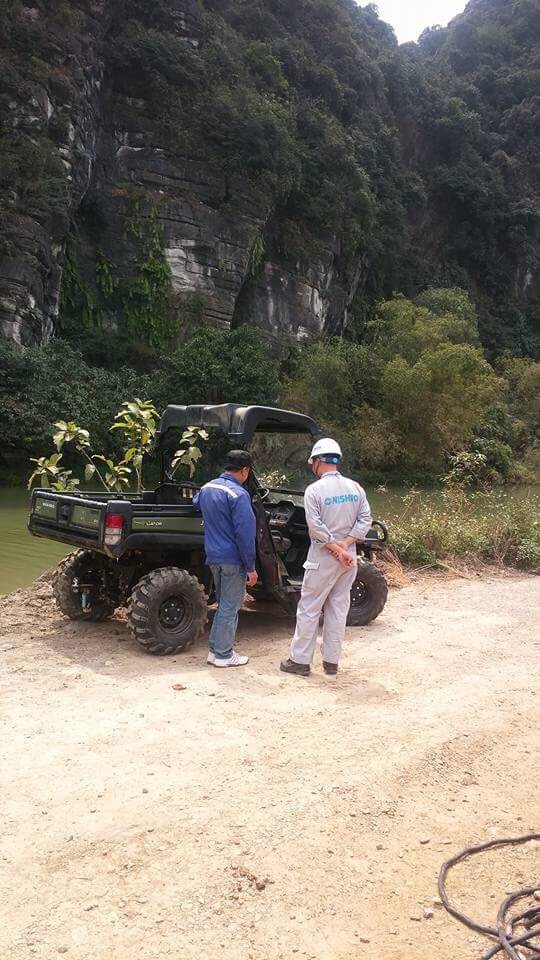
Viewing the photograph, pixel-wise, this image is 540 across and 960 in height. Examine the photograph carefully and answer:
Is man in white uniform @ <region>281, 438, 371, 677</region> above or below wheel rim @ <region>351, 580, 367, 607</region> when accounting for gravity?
above

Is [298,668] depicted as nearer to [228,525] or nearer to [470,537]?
[228,525]

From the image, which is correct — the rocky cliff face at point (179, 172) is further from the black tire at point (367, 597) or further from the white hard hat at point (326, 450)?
the white hard hat at point (326, 450)

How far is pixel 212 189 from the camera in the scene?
3262 cm

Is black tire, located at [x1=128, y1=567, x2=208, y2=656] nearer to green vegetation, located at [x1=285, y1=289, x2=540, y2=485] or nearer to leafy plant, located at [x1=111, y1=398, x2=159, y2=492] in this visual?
leafy plant, located at [x1=111, y1=398, x2=159, y2=492]

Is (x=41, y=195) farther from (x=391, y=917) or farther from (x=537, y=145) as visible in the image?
(x=537, y=145)

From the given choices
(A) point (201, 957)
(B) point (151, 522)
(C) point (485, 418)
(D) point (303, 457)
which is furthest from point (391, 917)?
(C) point (485, 418)

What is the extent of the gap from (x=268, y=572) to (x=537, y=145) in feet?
204

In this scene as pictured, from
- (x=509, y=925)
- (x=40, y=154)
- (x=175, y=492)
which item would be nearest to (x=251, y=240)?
(x=40, y=154)

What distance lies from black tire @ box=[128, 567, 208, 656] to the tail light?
15.3 inches

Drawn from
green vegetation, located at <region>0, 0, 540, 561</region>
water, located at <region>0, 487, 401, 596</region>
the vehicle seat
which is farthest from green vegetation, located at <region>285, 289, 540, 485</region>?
the vehicle seat

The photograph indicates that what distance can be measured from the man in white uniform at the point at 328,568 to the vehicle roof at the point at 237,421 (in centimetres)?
94

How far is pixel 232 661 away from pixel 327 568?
3.24 feet

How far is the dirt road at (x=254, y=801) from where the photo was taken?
2297 millimetres

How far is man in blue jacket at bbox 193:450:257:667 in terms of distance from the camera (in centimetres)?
499
